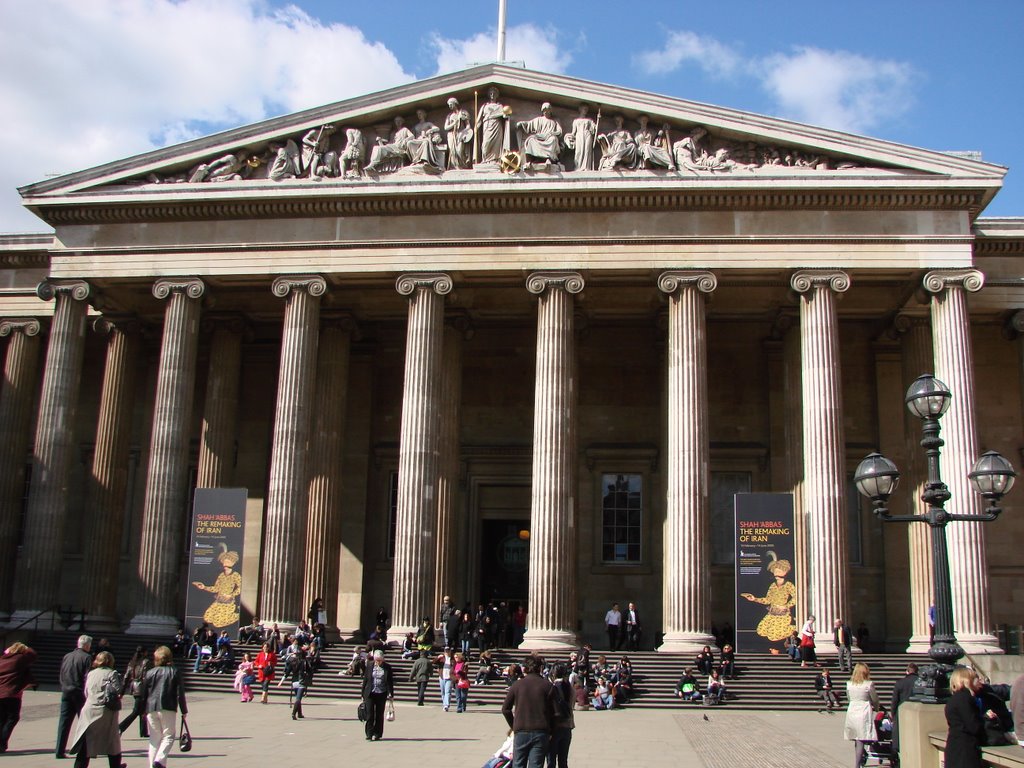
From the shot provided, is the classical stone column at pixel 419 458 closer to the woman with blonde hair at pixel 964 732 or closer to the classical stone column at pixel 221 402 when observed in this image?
the classical stone column at pixel 221 402

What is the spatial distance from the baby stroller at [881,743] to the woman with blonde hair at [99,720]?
31.1 ft

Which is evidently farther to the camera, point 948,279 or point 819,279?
point 819,279

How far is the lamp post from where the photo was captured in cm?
1247

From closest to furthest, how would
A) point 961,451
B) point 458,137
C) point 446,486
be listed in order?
point 961,451 → point 458,137 → point 446,486

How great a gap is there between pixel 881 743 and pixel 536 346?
19.4m

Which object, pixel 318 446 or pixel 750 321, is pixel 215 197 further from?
pixel 750 321

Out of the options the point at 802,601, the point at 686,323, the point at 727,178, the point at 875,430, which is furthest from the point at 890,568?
the point at 727,178

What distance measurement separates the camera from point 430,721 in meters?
21.8

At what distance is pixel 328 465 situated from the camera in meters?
32.6

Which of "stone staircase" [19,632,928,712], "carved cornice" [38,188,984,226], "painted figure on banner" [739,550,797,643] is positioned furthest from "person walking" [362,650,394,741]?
"carved cornice" [38,188,984,226]

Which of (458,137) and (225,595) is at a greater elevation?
(458,137)

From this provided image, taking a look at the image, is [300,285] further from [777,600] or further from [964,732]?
[964,732]

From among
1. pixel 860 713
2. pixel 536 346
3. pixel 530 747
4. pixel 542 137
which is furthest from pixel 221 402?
pixel 530 747

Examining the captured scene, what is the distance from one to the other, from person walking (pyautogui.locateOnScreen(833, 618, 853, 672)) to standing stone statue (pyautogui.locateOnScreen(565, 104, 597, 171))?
13.7 meters
